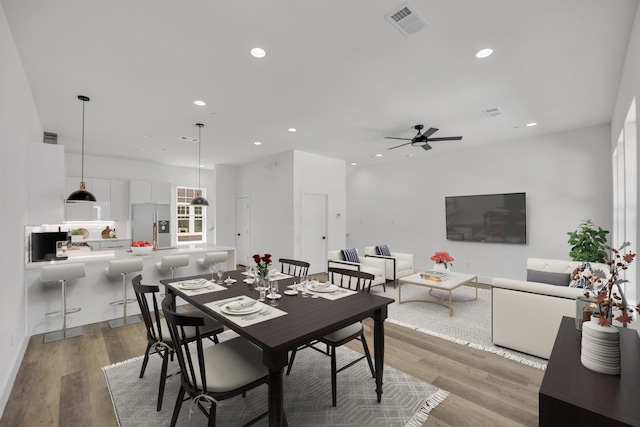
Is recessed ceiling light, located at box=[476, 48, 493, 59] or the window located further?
the window

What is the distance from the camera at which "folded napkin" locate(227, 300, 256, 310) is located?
206 centimetres

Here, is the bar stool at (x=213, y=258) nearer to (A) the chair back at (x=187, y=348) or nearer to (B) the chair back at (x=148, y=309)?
(B) the chair back at (x=148, y=309)

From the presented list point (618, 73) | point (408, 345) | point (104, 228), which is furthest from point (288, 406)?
point (104, 228)

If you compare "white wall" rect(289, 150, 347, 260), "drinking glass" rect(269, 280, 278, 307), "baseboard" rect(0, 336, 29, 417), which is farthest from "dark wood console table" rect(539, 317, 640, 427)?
"white wall" rect(289, 150, 347, 260)

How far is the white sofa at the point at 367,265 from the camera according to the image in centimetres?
514

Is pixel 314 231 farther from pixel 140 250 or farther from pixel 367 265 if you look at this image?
pixel 140 250

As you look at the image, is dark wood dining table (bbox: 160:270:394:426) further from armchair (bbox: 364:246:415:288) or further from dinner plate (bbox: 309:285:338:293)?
armchair (bbox: 364:246:415:288)

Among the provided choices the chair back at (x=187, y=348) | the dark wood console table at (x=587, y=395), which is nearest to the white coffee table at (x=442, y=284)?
the dark wood console table at (x=587, y=395)

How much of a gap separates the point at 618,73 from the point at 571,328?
3.09 metres

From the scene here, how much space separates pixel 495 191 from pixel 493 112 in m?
2.39

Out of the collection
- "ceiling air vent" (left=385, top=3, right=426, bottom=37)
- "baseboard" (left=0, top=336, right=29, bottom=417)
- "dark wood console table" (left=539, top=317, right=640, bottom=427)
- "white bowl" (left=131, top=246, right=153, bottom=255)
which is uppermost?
"ceiling air vent" (left=385, top=3, right=426, bottom=37)

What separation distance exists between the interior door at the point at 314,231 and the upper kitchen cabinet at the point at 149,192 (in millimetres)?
3883

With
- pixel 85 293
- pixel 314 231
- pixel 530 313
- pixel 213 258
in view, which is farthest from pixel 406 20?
pixel 314 231

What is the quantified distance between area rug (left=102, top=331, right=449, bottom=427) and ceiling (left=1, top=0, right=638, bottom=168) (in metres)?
2.92
